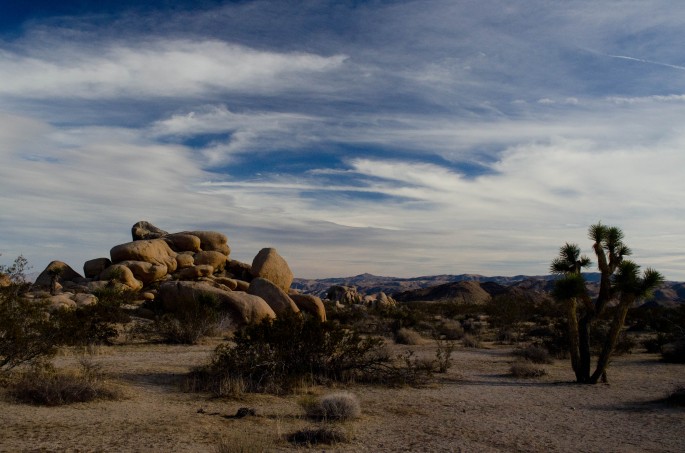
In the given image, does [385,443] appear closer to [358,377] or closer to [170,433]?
[170,433]

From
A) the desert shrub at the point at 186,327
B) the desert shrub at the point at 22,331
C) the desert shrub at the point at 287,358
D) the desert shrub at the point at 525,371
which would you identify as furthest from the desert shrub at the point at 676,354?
the desert shrub at the point at 22,331

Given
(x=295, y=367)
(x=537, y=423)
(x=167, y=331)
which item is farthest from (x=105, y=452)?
(x=167, y=331)

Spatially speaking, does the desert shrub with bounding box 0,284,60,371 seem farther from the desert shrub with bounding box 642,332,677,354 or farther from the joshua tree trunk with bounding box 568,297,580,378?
the desert shrub with bounding box 642,332,677,354

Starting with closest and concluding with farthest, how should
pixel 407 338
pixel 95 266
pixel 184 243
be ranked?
1. pixel 407 338
2. pixel 95 266
3. pixel 184 243

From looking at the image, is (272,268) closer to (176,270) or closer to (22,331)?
(176,270)

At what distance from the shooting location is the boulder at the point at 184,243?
43.9 metres

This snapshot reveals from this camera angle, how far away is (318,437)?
25.1 ft

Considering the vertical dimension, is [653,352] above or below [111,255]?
below

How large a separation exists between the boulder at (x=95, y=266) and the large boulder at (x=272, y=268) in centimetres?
1164

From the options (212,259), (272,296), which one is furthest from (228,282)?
(272,296)

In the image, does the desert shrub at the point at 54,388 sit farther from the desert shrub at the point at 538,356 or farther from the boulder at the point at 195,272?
the boulder at the point at 195,272

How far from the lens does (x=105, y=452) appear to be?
6.75 meters

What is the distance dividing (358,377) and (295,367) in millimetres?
1558

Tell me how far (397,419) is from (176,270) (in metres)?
34.8
